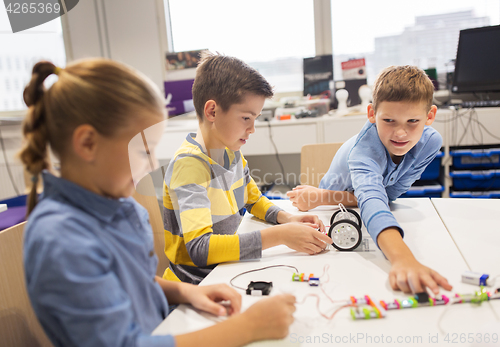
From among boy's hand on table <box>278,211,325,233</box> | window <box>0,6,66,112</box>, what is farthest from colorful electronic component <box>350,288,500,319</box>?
window <box>0,6,66,112</box>

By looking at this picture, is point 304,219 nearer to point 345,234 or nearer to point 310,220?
point 310,220

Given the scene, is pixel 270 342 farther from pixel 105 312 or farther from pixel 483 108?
pixel 483 108

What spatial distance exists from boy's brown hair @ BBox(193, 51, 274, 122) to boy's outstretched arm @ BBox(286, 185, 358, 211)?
342 millimetres

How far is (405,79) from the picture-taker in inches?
40.4

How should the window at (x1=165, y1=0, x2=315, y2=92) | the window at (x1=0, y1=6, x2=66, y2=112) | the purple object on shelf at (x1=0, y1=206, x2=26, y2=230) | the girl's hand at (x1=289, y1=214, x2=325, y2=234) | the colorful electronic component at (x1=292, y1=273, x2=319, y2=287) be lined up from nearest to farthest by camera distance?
the colorful electronic component at (x1=292, y1=273, x2=319, y2=287), the girl's hand at (x1=289, y1=214, x2=325, y2=234), the purple object on shelf at (x1=0, y1=206, x2=26, y2=230), the window at (x1=0, y1=6, x2=66, y2=112), the window at (x1=165, y1=0, x2=315, y2=92)

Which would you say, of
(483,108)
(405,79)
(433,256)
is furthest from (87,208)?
(483,108)

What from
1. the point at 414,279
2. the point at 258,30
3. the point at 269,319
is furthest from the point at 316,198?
the point at 258,30

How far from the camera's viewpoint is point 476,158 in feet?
7.57

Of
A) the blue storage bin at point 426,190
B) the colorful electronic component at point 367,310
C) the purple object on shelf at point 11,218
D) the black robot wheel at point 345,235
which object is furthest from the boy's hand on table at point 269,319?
the blue storage bin at point 426,190

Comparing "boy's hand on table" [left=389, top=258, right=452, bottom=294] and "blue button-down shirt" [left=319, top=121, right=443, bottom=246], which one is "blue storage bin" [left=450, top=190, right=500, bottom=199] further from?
"boy's hand on table" [left=389, top=258, right=452, bottom=294]

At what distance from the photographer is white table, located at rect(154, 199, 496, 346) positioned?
51 centimetres

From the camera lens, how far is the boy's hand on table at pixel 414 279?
1.98ft

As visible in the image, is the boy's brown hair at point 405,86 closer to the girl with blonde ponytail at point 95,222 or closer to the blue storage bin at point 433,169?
the girl with blonde ponytail at point 95,222

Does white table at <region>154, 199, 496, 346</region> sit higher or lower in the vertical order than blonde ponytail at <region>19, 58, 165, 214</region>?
lower
